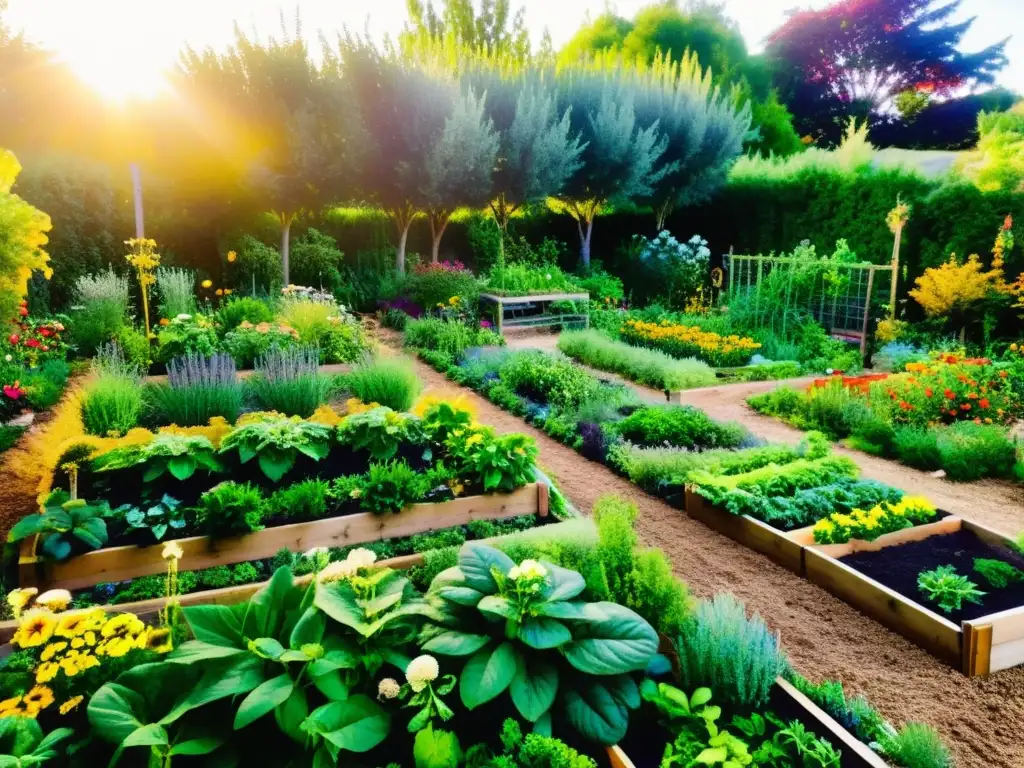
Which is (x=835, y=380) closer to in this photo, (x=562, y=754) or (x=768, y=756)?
(x=768, y=756)

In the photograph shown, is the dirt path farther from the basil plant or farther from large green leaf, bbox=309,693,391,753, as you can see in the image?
large green leaf, bbox=309,693,391,753

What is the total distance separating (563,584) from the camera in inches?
105

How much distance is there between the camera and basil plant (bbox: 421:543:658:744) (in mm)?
2299

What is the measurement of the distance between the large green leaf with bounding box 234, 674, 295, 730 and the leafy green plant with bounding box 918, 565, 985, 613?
308cm

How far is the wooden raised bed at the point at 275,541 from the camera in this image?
11.6 ft

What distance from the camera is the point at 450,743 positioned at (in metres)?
2.11

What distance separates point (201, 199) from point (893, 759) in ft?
46.2

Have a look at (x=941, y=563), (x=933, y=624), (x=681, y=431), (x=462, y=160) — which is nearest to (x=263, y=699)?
(x=933, y=624)

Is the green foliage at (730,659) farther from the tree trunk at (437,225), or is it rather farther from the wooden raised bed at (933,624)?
the tree trunk at (437,225)

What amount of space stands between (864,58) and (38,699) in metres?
35.4

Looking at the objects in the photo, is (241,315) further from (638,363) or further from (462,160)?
(462,160)

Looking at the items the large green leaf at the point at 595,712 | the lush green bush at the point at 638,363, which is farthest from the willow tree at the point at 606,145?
the large green leaf at the point at 595,712

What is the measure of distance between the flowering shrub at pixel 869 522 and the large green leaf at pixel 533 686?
2.36m

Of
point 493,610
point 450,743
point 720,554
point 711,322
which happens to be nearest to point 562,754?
point 450,743
